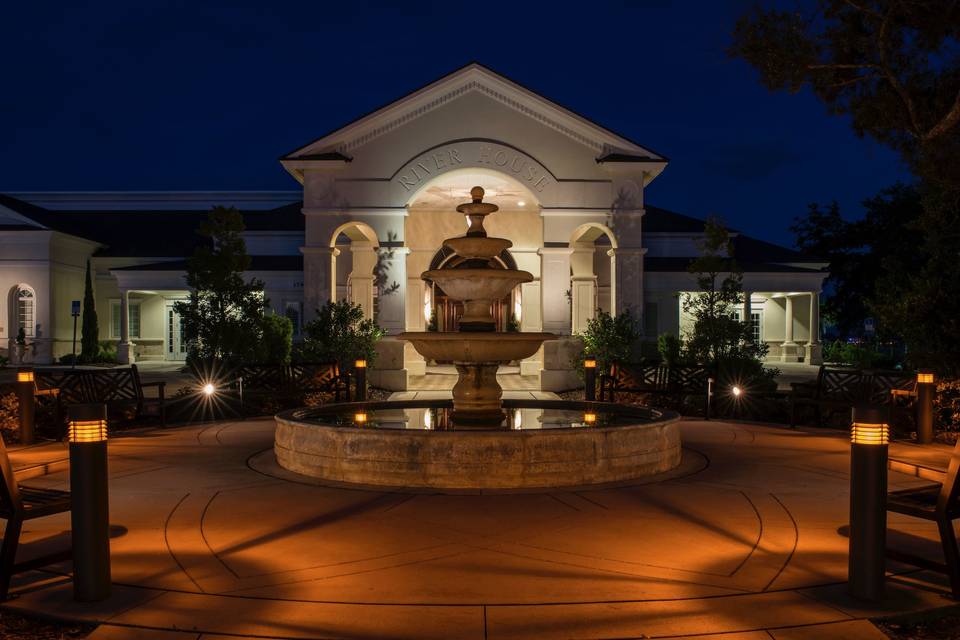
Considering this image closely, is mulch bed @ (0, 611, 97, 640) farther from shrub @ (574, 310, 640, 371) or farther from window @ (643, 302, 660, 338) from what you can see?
window @ (643, 302, 660, 338)

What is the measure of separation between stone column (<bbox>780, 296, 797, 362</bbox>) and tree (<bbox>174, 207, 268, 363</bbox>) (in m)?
22.9

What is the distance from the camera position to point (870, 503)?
4715mm

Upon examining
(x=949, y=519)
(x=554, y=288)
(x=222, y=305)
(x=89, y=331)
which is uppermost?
(x=554, y=288)

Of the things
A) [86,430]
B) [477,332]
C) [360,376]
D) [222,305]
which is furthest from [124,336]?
[86,430]

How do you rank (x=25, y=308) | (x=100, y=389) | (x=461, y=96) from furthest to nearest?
(x=25, y=308) < (x=461, y=96) < (x=100, y=389)

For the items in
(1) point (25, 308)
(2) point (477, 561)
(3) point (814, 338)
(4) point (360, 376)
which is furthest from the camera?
(1) point (25, 308)

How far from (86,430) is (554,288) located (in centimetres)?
1828

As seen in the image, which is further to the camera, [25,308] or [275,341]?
[25,308]

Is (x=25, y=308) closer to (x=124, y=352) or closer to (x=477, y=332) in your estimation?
(x=124, y=352)

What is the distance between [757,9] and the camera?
15148mm

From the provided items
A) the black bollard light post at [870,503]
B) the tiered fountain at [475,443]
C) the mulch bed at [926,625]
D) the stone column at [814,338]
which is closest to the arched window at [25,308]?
the tiered fountain at [475,443]

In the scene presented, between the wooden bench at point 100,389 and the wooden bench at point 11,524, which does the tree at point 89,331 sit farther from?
the wooden bench at point 11,524

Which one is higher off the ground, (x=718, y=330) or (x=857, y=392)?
(x=718, y=330)

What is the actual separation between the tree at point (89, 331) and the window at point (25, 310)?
75.0 inches
